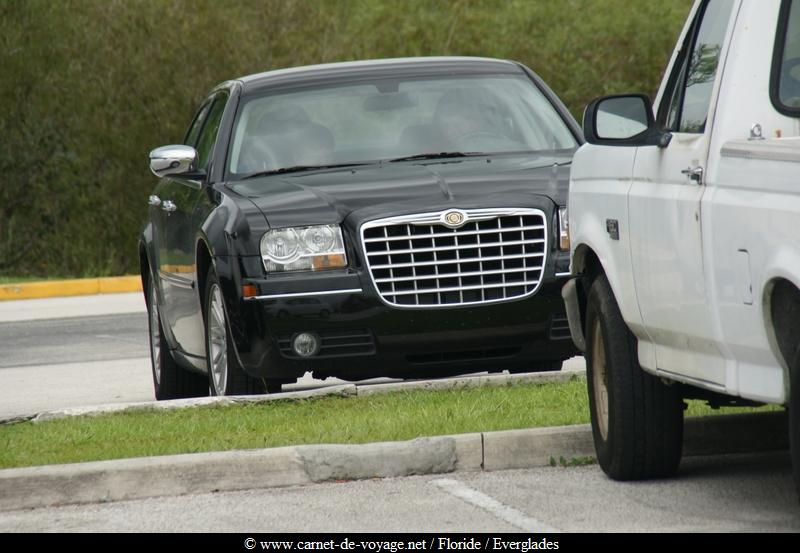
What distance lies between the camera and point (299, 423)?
819 cm

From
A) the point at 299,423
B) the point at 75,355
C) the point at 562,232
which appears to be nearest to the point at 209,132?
the point at 562,232

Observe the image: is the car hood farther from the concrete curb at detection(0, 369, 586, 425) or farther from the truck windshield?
the truck windshield

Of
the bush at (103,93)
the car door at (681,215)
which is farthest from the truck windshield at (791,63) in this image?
the bush at (103,93)

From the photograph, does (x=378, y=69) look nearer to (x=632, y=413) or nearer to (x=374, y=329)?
(x=374, y=329)

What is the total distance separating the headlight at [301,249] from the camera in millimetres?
8555

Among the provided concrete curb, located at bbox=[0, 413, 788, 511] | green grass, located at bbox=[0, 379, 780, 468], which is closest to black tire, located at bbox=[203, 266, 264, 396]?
green grass, located at bbox=[0, 379, 780, 468]

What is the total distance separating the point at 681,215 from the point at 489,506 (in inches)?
51.3

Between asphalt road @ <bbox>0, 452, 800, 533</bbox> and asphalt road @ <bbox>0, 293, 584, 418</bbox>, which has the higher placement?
asphalt road @ <bbox>0, 452, 800, 533</bbox>

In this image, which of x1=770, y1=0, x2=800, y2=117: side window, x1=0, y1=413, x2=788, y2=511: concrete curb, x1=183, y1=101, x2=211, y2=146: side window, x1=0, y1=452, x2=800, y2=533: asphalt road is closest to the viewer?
x1=770, y1=0, x2=800, y2=117: side window

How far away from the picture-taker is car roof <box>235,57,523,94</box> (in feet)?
33.3

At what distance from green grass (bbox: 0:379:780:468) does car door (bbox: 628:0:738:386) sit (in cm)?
145

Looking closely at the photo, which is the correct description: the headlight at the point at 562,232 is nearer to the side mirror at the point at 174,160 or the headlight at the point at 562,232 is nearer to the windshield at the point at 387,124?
the windshield at the point at 387,124

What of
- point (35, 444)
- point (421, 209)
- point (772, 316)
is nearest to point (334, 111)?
point (421, 209)

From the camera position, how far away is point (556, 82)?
950 inches
